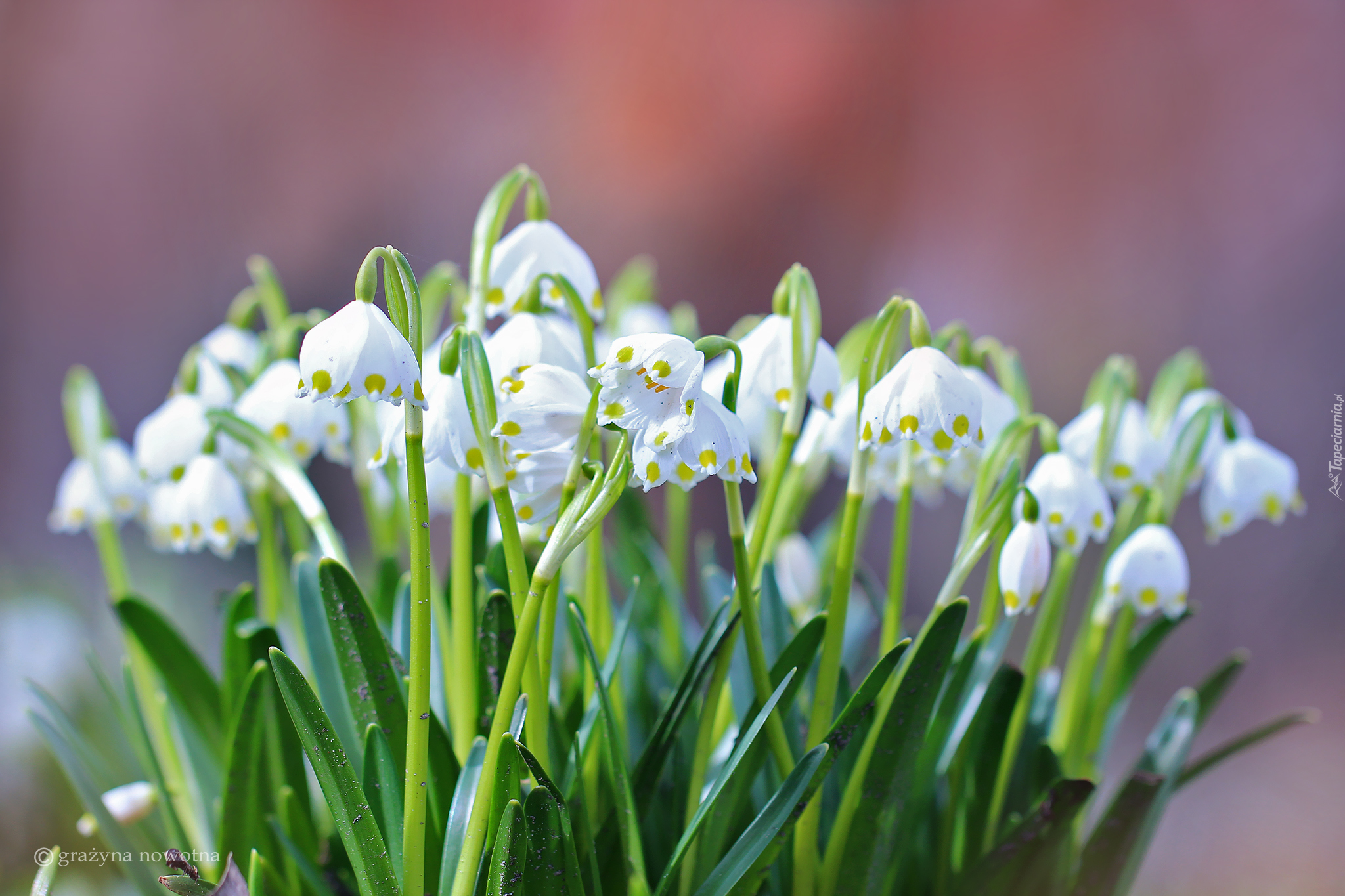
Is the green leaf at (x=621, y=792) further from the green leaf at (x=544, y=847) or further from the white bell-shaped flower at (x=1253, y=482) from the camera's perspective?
the white bell-shaped flower at (x=1253, y=482)

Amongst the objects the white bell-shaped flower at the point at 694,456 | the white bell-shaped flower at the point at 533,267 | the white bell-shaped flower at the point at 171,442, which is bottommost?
the white bell-shaped flower at the point at 171,442

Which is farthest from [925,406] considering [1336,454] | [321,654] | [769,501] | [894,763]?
[1336,454]

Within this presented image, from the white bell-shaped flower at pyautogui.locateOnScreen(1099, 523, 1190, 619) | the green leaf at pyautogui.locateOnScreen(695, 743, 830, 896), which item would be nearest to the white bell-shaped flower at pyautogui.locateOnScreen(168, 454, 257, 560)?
the green leaf at pyautogui.locateOnScreen(695, 743, 830, 896)

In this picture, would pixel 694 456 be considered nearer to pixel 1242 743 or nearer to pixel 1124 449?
pixel 1124 449

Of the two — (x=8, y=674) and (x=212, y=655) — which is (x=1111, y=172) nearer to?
(x=212, y=655)

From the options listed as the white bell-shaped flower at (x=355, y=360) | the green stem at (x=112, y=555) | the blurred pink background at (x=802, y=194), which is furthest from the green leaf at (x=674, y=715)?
the blurred pink background at (x=802, y=194)

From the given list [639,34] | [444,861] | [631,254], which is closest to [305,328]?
[444,861]
